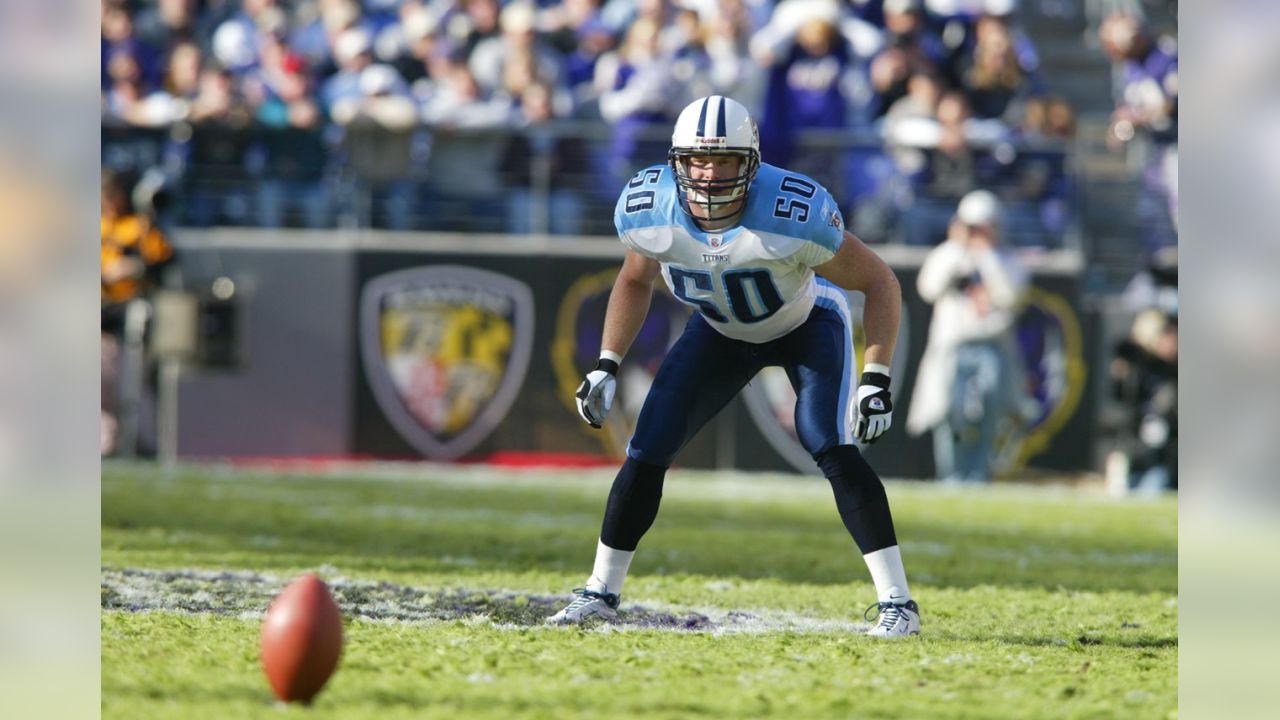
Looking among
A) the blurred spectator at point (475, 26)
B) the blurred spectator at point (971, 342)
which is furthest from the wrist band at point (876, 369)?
the blurred spectator at point (475, 26)

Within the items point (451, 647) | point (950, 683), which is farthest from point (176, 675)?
point (950, 683)

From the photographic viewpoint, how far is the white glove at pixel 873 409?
620 cm

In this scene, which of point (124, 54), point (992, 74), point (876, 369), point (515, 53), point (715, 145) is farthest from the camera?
point (124, 54)

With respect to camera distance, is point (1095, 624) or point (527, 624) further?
point (1095, 624)

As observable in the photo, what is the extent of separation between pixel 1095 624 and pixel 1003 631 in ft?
1.74

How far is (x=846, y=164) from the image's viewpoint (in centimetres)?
1418

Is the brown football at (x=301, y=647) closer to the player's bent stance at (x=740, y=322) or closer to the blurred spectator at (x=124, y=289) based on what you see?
the player's bent stance at (x=740, y=322)

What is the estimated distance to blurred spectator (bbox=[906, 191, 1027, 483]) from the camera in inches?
536

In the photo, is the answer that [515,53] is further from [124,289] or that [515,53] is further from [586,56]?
[124,289]

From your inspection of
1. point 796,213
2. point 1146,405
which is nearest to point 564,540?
point 796,213

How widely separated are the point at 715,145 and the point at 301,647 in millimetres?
2359

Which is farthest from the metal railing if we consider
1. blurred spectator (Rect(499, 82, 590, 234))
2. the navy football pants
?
the navy football pants

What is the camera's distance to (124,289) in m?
13.9

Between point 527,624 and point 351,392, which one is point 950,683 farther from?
point 351,392
